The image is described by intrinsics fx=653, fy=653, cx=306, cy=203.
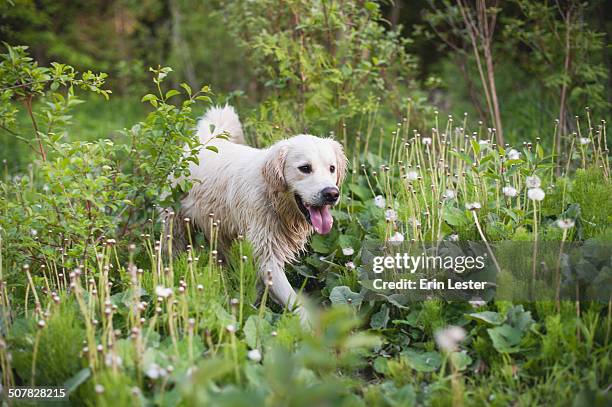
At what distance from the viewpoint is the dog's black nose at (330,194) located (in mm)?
3678

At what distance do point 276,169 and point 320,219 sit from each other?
0.40 meters

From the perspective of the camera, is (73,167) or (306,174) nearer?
(73,167)

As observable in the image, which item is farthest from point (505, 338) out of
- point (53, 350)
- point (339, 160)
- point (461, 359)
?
point (53, 350)

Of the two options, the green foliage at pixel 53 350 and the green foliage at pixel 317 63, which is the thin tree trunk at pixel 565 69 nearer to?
the green foliage at pixel 317 63

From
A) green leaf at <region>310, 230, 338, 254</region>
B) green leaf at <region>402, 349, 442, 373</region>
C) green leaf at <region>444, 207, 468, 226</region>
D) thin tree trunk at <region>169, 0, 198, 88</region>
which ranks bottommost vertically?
green leaf at <region>402, 349, 442, 373</region>

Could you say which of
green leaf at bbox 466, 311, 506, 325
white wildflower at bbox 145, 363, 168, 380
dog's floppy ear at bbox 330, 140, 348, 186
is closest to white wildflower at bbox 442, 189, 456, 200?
dog's floppy ear at bbox 330, 140, 348, 186

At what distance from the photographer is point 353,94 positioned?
561 centimetres

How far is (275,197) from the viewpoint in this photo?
12.9ft

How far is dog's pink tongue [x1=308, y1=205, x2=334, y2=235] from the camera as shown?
3781 millimetres

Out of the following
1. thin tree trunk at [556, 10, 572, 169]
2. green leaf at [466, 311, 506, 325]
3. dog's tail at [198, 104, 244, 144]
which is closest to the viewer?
green leaf at [466, 311, 506, 325]

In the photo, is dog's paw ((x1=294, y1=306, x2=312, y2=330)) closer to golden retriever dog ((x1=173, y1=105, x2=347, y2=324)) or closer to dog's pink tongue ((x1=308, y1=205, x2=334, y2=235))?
golden retriever dog ((x1=173, y1=105, x2=347, y2=324))

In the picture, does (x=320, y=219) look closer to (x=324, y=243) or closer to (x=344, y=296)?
(x=344, y=296)

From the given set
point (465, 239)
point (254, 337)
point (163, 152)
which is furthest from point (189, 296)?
point (465, 239)

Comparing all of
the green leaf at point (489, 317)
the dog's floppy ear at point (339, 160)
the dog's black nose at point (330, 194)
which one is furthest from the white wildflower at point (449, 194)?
the green leaf at point (489, 317)
